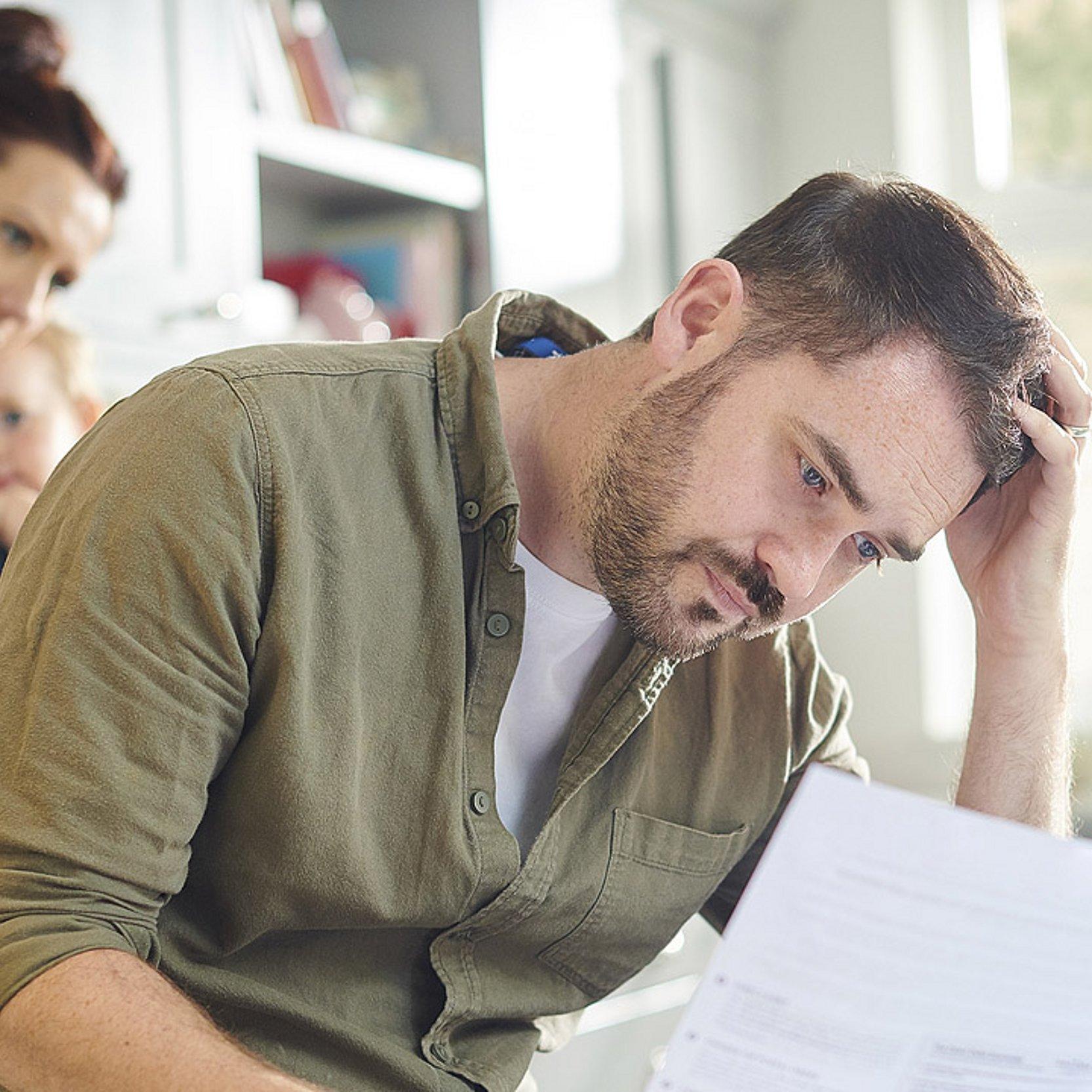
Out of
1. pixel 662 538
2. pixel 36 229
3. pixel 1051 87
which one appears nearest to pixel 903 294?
pixel 662 538

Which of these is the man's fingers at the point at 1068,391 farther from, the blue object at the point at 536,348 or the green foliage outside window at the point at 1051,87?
the green foliage outside window at the point at 1051,87

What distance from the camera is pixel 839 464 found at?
106 cm

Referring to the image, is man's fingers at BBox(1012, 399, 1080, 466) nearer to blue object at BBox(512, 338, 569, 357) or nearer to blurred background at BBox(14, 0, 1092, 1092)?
blue object at BBox(512, 338, 569, 357)

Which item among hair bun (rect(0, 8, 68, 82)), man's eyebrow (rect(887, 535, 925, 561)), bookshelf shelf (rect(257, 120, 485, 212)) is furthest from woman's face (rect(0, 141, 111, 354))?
man's eyebrow (rect(887, 535, 925, 561))

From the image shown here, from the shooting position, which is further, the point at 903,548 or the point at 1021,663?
the point at 1021,663

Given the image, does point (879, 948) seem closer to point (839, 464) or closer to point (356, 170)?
point (839, 464)

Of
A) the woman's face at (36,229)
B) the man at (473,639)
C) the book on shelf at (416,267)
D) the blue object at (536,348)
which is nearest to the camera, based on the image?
the man at (473,639)

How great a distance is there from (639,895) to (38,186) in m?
1.12

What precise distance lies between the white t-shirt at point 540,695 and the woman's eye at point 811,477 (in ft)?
0.65

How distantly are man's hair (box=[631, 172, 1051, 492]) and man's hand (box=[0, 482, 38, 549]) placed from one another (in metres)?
1.02

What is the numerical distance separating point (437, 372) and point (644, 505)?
0.18 m

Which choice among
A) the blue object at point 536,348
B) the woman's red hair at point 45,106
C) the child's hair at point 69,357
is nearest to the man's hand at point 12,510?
the child's hair at point 69,357

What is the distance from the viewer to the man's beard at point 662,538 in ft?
3.65

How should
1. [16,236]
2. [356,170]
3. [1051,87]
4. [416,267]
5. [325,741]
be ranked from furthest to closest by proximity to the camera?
1. [1051,87]
2. [416,267]
3. [356,170]
4. [16,236]
5. [325,741]
